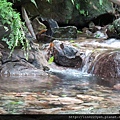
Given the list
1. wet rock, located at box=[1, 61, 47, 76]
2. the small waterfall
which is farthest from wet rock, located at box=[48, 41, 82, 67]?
wet rock, located at box=[1, 61, 47, 76]

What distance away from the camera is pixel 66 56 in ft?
18.6

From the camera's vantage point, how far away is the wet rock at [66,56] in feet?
18.6

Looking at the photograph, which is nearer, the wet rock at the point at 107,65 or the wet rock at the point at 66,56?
the wet rock at the point at 107,65

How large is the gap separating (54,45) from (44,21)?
15.1ft

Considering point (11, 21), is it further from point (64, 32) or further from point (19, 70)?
point (64, 32)

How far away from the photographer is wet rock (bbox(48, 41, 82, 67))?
5660mm

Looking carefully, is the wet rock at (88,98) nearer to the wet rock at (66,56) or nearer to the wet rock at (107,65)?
the wet rock at (107,65)

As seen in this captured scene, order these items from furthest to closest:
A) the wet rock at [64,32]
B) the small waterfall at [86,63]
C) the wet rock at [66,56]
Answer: the wet rock at [64,32] → the wet rock at [66,56] → the small waterfall at [86,63]

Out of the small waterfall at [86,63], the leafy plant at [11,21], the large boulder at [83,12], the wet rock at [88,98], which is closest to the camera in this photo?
the wet rock at [88,98]

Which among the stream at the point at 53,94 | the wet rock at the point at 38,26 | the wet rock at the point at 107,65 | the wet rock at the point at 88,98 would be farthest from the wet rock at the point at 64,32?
the wet rock at the point at 88,98

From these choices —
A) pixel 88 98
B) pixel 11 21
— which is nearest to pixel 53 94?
pixel 88 98

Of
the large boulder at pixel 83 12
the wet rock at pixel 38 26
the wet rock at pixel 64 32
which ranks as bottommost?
the wet rock at pixel 64 32

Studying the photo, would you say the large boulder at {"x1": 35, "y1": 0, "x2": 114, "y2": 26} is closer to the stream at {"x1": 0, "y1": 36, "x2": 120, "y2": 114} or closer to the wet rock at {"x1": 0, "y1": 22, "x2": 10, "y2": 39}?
the wet rock at {"x1": 0, "y1": 22, "x2": 10, "y2": 39}

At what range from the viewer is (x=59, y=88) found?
138 inches
